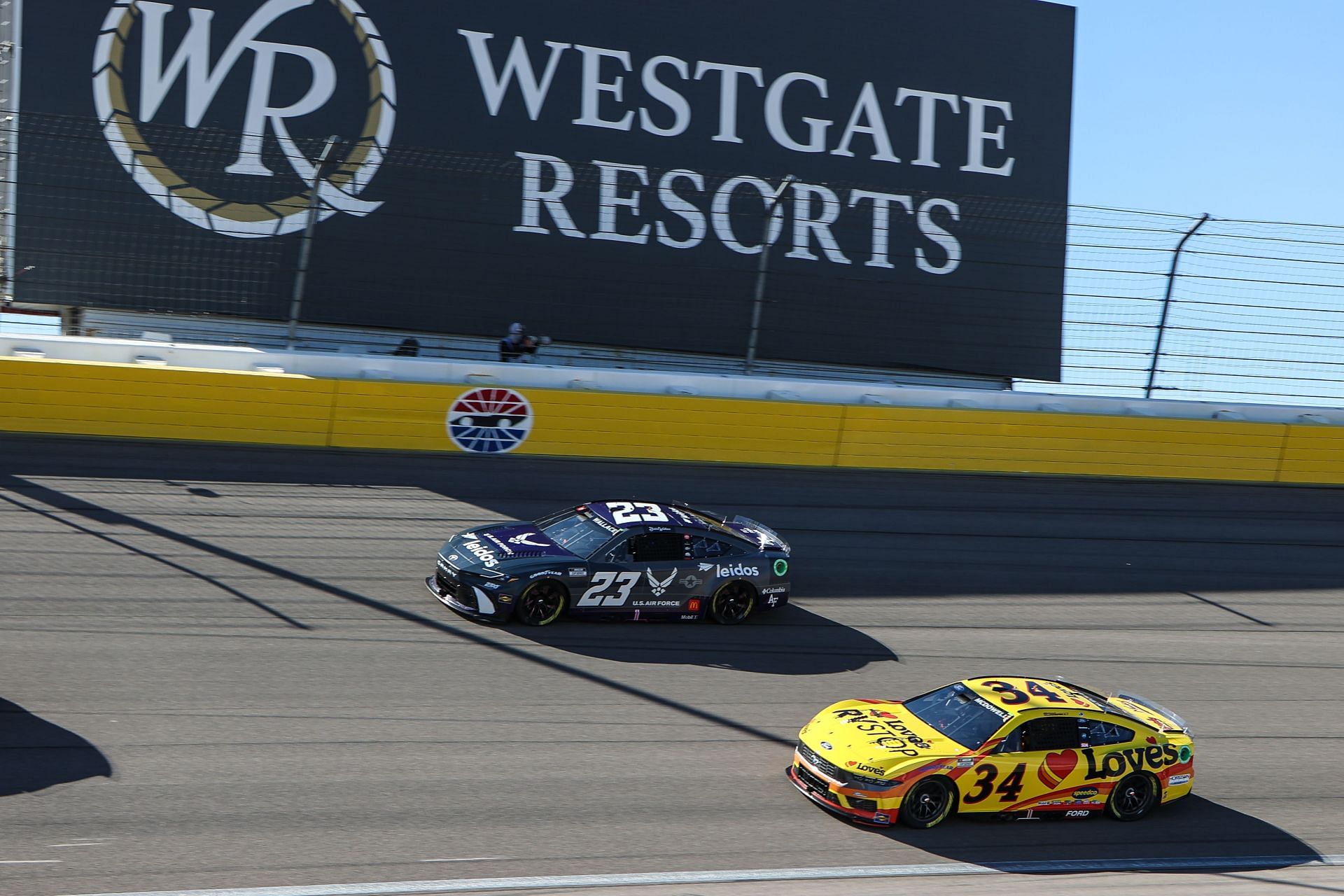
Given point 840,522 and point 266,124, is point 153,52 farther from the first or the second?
point 840,522

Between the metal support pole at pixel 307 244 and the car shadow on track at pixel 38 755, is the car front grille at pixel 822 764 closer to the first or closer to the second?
the car shadow on track at pixel 38 755

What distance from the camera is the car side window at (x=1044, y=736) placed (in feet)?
26.4

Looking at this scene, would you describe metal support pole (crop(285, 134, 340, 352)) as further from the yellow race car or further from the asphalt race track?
the yellow race car

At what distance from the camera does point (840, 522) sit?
538 inches

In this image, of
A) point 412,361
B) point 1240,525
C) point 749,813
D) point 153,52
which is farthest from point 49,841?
point 1240,525

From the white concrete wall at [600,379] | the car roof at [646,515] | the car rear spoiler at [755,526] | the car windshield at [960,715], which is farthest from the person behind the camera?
the white concrete wall at [600,379]

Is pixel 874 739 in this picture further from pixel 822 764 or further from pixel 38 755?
pixel 38 755

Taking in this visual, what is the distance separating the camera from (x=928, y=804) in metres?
7.76

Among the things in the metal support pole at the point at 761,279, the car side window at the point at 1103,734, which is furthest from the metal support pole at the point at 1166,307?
the car side window at the point at 1103,734

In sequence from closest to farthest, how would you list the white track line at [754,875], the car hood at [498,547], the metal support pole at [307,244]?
the white track line at [754,875]
the car hood at [498,547]
the metal support pole at [307,244]

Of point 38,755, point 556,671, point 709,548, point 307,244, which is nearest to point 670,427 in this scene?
point 709,548

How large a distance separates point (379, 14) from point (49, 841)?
13102 millimetres

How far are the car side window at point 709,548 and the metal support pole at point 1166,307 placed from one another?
7746mm

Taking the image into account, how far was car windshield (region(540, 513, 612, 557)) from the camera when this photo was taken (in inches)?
414
